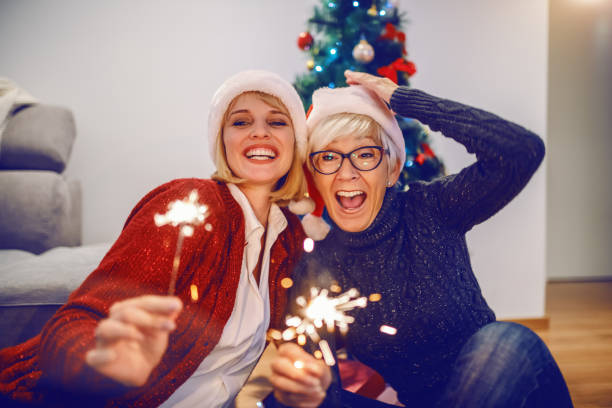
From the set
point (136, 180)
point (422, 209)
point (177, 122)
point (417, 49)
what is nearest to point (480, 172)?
point (422, 209)

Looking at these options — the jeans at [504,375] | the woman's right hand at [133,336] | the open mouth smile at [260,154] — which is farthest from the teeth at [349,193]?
the woman's right hand at [133,336]

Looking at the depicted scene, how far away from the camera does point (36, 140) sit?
185 centimetres

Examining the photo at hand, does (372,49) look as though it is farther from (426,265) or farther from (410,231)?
(426,265)

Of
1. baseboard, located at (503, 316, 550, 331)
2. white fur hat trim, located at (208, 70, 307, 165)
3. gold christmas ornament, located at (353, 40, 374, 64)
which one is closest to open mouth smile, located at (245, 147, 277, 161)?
white fur hat trim, located at (208, 70, 307, 165)

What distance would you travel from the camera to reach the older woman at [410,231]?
0.88m

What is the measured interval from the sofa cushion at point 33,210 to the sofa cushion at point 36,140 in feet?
0.23

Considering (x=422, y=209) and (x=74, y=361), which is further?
(x=422, y=209)

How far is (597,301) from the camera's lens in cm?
284

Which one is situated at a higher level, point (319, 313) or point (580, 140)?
point (580, 140)

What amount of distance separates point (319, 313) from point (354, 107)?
0.62 m

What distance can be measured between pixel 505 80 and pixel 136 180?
8.64ft

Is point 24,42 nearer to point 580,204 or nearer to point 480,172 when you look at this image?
point 480,172

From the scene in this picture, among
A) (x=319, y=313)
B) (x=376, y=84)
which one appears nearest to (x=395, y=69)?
(x=376, y=84)

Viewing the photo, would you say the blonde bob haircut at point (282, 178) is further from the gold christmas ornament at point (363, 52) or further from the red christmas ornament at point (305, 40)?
the red christmas ornament at point (305, 40)
